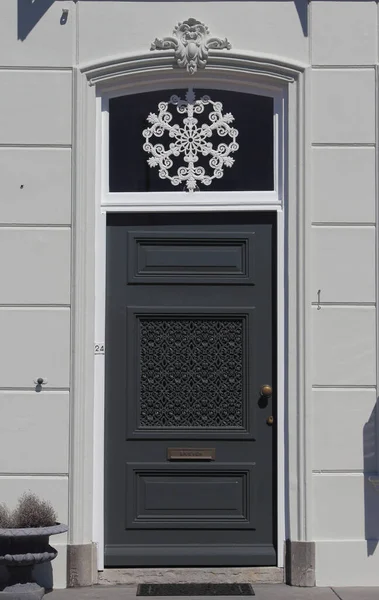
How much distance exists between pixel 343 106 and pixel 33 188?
2216 millimetres

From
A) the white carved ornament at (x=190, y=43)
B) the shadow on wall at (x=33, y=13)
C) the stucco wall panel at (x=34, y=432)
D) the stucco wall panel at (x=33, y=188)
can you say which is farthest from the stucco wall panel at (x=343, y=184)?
the stucco wall panel at (x=34, y=432)

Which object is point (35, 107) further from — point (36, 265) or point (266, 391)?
point (266, 391)

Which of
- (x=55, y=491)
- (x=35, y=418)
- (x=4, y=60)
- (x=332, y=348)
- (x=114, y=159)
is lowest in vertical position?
(x=55, y=491)

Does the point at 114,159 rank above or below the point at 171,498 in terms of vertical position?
above

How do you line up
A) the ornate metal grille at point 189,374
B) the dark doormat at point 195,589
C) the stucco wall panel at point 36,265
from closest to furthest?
the dark doormat at point 195,589
the stucco wall panel at point 36,265
the ornate metal grille at point 189,374

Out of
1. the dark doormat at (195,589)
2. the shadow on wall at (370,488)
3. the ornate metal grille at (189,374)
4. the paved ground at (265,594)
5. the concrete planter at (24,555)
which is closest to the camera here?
the concrete planter at (24,555)

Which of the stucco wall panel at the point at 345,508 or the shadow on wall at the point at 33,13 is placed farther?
the shadow on wall at the point at 33,13

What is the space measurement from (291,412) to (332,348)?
1.71 ft

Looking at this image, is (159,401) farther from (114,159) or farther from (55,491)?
(114,159)

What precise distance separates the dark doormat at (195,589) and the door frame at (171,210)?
369mm

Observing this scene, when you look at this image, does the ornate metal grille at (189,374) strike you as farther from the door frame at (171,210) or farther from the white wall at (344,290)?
the white wall at (344,290)

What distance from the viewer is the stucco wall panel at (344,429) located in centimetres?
714

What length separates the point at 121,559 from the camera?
7.22 m

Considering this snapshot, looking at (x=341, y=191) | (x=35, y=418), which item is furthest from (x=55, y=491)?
(x=341, y=191)
